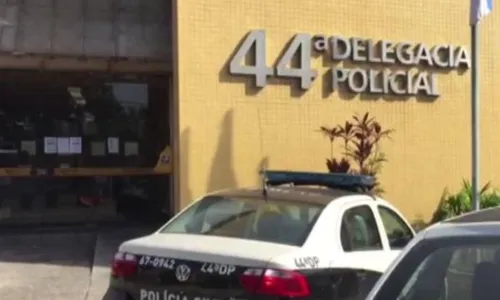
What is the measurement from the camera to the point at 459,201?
14.6 metres

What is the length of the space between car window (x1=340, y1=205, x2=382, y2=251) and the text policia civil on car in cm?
674

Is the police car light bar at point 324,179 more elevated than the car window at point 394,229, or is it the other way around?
the police car light bar at point 324,179

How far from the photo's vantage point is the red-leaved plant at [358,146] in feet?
43.4

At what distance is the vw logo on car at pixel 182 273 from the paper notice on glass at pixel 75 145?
30.8 ft

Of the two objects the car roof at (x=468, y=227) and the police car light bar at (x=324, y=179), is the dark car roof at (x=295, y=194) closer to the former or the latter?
the police car light bar at (x=324, y=179)

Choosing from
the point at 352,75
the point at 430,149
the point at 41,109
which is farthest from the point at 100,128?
the point at 430,149

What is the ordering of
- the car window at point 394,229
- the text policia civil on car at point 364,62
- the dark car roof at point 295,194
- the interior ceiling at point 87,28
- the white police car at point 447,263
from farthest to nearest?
the text policia civil on car at point 364,62 → the interior ceiling at point 87,28 → the car window at point 394,229 → the dark car roof at point 295,194 → the white police car at point 447,263

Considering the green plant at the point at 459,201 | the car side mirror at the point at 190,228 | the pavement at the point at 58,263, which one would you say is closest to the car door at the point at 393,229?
the car side mirror at the point at 190,228

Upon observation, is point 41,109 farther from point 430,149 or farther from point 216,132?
point 430,149

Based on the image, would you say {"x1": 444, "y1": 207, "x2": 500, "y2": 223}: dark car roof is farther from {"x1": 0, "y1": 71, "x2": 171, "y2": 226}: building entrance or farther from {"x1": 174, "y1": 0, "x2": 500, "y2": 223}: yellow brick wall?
{"x1": 0, "y1": 71, "x2": 171, "y2": 226}: building entrance

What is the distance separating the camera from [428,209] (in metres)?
14.7

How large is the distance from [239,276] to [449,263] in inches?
84.6

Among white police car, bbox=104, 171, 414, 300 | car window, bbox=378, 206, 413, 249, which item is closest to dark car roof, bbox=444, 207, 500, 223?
white police car, bbox=104, 171, 414, 300

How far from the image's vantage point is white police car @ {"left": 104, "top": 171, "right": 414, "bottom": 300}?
17.9ft
